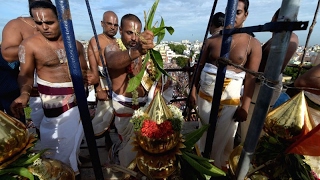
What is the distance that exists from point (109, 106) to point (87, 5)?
A: 183cm

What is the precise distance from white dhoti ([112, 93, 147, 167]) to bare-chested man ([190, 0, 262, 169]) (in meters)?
0.87

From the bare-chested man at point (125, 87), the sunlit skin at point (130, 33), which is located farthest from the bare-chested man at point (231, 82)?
the sunlit skin at point (130, 33)

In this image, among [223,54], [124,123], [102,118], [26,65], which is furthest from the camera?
[102,118]

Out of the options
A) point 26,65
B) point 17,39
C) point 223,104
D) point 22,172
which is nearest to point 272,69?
point 22,172

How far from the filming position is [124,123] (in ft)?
8.99

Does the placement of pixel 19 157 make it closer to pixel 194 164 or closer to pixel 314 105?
pixel 194 164

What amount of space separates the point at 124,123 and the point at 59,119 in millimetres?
800

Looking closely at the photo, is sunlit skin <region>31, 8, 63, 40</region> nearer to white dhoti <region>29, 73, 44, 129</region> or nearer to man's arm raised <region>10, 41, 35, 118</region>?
man's arm raised <region>10, 41, 35, 118</region>

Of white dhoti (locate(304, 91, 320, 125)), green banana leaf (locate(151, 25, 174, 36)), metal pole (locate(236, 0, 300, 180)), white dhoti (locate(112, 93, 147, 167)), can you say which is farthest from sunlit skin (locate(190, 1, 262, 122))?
metal pole (locate(236, 0, 300, 180))

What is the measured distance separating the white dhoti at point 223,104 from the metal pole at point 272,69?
4.89 feet

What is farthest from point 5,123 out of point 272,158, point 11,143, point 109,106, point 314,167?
point 109,106

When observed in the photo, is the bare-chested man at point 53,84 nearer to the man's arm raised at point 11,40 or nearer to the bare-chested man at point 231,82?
the man's arm raised at point 11,40

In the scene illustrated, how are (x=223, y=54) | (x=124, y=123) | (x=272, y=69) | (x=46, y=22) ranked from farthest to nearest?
(x=124, y=123), (x=46, y=22), (x=223, y=54), (x=272, y=69)

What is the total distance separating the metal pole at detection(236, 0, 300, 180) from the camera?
0.81 meters
